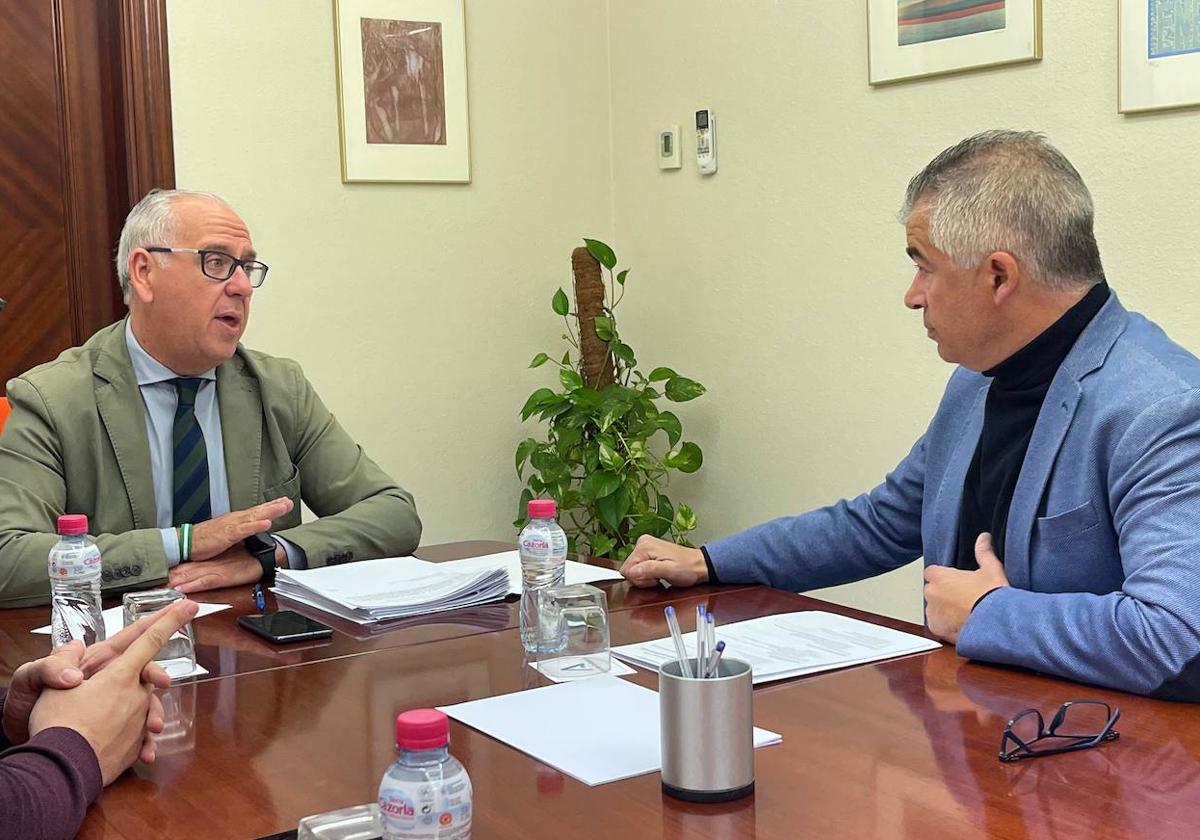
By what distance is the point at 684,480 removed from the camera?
14.0 ft

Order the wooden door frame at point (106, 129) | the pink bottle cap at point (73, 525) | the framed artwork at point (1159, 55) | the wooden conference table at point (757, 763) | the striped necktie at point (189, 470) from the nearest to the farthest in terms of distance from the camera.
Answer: the wooden conference table at point (757, 763) → the pink bottle cap at point (73, 525) → the striped necktie at point (189, 470) → the framed artwork at point (1159, 55) → the wooden door frame at point (106, 129)

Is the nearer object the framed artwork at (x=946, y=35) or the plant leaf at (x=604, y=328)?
the framed artwork at (x=946, y=35)

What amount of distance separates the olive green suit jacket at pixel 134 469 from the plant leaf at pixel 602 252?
4.99 ft

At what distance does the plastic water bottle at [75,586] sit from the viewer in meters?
1.85

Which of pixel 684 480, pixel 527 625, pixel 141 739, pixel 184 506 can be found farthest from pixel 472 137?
pixel 141 739

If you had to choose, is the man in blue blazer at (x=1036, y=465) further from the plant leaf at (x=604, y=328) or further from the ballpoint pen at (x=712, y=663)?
the plant leaf at (x=604, y=328)

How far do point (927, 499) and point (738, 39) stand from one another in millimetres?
2193

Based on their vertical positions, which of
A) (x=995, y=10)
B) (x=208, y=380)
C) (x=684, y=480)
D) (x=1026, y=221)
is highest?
(x=995, y=10)

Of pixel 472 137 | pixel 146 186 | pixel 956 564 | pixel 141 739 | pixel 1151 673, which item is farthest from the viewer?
pixel 472 137

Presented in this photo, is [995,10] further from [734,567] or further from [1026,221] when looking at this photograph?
[734,567]

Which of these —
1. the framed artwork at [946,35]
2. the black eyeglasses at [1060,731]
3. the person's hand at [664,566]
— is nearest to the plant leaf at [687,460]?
the framed artwork at [946,35]

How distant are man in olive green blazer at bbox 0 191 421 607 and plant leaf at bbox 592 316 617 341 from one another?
1.42 meters

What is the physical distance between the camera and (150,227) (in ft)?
8.82

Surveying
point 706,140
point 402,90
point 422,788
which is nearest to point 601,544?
point 706,140
